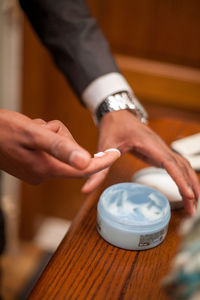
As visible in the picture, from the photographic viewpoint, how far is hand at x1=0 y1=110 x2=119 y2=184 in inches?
15.9

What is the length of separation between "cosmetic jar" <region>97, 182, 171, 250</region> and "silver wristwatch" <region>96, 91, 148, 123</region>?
0.61 ft

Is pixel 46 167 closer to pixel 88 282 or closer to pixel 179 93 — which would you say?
pixel 88 282

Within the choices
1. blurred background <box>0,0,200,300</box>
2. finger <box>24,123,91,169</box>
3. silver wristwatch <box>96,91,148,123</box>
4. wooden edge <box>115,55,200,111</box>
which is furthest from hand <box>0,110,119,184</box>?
wooden edge <box>115,55,200,111</box>

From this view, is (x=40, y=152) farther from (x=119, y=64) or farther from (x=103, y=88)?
(x=119, y=64)

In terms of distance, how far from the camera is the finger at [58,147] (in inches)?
15.8

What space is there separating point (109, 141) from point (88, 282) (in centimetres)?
28

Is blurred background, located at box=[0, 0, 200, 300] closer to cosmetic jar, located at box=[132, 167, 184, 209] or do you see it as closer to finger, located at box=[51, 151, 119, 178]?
cosmetic jar, located at box=[132, 167, 184, 209]

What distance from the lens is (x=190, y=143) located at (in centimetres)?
72

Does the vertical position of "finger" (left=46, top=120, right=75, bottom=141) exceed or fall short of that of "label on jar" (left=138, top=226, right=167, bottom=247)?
it exceeds it

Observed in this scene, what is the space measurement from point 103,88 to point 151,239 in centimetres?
34

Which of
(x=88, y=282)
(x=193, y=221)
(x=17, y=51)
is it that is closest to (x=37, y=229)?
(x=17, y=51)

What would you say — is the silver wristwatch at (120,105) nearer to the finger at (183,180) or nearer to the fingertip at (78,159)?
the finger at (183,180)

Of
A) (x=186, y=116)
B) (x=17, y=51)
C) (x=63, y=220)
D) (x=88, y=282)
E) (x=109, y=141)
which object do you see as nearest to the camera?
(x=88, y=282)

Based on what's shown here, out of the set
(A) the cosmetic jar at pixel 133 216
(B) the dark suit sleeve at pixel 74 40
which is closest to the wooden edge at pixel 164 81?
(B) the dark suit sleeve at pixel 74 40
